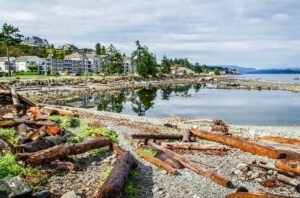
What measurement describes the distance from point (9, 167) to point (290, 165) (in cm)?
940

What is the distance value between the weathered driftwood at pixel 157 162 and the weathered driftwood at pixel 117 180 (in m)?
0.93

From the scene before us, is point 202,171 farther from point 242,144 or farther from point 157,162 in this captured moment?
point 242,144

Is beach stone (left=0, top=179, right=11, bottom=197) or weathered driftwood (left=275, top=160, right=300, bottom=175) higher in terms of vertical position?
beach stone (left=0, top=179, right=11, bottom=197)

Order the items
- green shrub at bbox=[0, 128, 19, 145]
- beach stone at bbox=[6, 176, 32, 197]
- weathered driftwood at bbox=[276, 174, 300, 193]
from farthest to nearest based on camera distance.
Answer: green shrub at bbox=[0, 128, 19, 145] < weathered driftwood at bbox=[276, 174, 300, 193] < beach stone at bbox=[6, 176, 32, 197]

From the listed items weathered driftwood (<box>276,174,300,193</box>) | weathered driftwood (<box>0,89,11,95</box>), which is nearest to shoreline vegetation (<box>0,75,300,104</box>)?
weathered driftwood (<box>0,89,11,95</box>)

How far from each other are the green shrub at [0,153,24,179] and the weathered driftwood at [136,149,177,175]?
4.57m

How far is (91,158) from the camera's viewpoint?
1369 cm

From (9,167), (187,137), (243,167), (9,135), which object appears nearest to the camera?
(9,167)

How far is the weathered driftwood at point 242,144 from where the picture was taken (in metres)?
14.6

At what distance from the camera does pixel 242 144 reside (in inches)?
636

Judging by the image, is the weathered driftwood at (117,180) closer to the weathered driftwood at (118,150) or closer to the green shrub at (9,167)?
the weathered driftwood at (118,150)

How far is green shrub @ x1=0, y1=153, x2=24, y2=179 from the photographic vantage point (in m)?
10.7

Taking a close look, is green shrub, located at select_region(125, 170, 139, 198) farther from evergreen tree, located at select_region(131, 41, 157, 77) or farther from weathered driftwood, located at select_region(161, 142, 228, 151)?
evergreen tree, located at select_region(131, 41, 157, 77)

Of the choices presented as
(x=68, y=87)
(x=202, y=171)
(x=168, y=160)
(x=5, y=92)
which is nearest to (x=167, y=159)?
(x=168, y=160)
